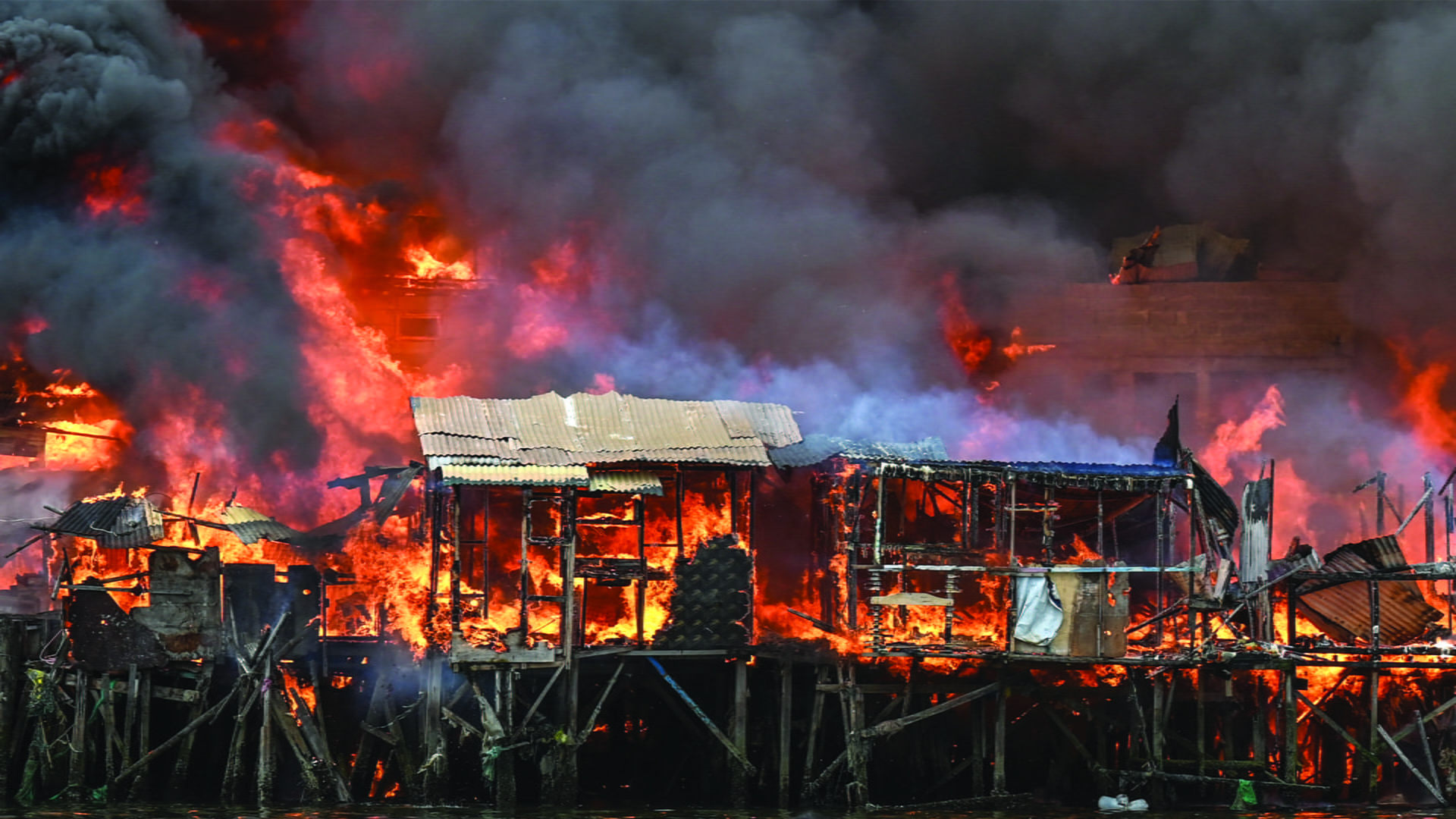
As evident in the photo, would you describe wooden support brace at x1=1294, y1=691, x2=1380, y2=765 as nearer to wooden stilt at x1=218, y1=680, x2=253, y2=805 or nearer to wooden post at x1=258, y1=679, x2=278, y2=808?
wooden post at x1=258, y1=679, x2=278, y2=808

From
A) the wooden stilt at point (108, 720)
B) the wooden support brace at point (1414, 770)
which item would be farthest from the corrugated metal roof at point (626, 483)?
the wooden support brace at point (1414, 770)

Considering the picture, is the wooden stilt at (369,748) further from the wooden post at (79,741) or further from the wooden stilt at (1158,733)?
the wooden stilt at (1158,733)

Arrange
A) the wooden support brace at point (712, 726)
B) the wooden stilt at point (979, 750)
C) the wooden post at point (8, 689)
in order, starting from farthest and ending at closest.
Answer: the wooden post at point (8, 689), the wooden stilt at point (979, 750), the wooden support brace at point (712, 726)

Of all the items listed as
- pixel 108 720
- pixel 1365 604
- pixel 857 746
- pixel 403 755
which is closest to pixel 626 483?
pixel 857 746

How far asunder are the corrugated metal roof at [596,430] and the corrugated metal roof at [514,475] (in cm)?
22

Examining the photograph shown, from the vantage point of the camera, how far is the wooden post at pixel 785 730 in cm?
3017

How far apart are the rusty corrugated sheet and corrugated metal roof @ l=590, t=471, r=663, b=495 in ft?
43.8

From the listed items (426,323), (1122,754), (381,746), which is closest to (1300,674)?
(1122,754)

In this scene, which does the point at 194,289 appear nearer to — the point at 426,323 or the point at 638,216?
the point at 426,323

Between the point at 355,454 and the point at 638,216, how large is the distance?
1158 centimetres

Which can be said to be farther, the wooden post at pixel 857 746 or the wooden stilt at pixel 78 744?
the wooden stilt at pixel 78 744

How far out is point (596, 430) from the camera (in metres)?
31.4

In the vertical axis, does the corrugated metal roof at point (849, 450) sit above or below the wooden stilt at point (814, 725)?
above

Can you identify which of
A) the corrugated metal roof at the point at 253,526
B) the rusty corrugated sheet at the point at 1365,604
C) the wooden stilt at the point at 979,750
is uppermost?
the corrugated metal roof at the point at 253,526
